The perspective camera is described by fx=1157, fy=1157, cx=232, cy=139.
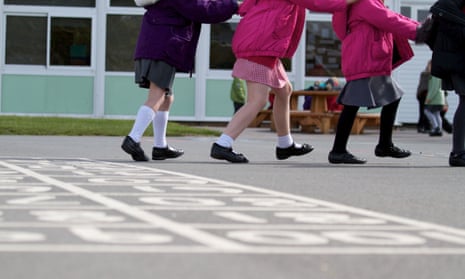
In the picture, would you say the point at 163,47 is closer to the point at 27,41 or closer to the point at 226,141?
the point at 226,141

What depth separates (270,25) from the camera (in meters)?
9.56

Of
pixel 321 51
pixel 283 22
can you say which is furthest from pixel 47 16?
pixel 283 22

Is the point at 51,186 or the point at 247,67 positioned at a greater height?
the point at 247,67

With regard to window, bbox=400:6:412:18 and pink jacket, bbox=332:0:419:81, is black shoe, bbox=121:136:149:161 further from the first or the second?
window, bbox=400:6:412:18

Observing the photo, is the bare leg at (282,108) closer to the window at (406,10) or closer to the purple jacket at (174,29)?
the purple jacket at (174,29)

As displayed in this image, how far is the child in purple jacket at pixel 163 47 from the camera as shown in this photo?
9523 mm

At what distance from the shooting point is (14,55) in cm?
2567

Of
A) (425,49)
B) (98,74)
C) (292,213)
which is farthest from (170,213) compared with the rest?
(425,49)

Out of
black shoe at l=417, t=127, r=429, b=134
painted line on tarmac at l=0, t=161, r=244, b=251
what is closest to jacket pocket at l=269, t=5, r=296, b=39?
painted line on tarmac at l=0, t=161, r=244, b=251

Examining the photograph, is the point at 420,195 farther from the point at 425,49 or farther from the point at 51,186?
the point at 425,49

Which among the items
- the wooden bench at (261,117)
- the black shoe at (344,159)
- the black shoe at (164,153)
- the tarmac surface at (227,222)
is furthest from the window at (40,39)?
the tarmac surface at (227,222)

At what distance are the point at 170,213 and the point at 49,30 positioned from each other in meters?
21.2

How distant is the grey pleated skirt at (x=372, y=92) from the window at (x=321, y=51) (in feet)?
55.2

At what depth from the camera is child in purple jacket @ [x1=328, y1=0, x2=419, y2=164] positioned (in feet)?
31.8
